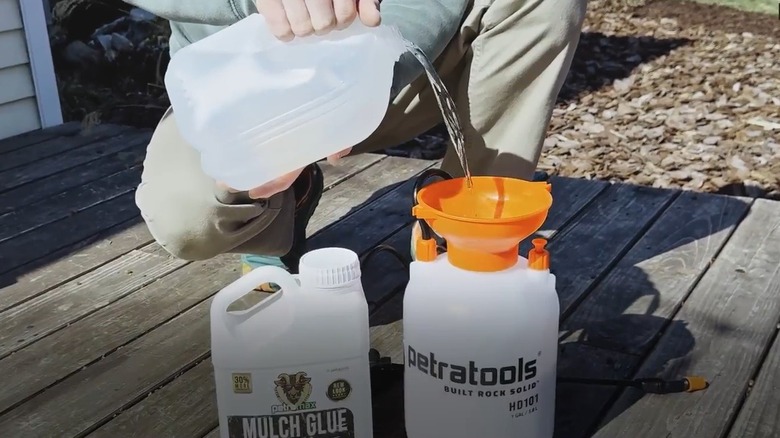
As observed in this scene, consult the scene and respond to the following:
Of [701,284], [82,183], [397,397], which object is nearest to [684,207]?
[701,284]

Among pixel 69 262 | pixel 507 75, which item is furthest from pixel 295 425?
pixel 69 262

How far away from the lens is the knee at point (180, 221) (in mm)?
1786

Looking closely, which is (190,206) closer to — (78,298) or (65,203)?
(78,298)

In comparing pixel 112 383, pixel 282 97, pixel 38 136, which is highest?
pixel 282 97

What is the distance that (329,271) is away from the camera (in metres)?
1.50

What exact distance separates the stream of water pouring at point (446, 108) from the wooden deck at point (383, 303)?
51cm

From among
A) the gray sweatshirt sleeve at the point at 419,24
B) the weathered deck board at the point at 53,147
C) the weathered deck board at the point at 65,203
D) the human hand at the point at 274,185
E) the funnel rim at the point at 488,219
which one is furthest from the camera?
the weathered deck board at the point at 53,147

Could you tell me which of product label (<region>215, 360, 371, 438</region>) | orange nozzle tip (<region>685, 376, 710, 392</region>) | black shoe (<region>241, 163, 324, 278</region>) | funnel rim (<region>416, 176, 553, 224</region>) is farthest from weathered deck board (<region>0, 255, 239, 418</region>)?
orange nozzle tip (<region>685, 376, 710, 392</region>)

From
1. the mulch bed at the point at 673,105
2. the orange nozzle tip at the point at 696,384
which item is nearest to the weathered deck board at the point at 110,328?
the orange nozzle tip at the point at 696,384

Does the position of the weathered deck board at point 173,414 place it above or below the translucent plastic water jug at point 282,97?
below

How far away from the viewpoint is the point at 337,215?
2.78m

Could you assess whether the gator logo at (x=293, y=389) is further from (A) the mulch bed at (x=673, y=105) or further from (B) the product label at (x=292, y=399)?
(A) the mulch bed at (x=673, y=105)

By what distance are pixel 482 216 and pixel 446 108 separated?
0.46m

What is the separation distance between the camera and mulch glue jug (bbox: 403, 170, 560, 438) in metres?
1.46
